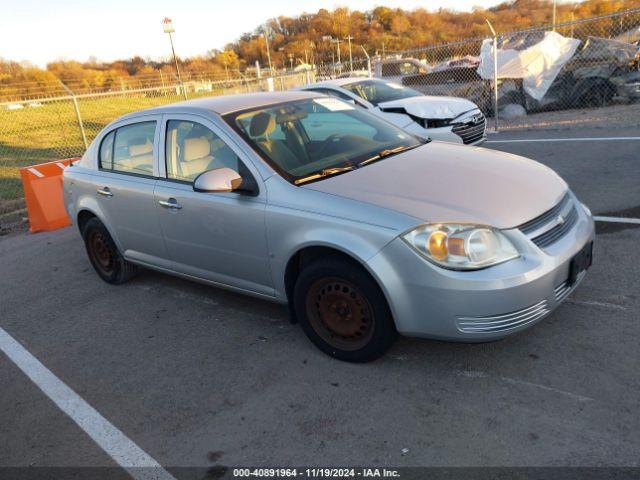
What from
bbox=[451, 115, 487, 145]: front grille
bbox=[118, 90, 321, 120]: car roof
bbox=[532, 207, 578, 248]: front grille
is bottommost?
bbox=[451, 115, 487, 145]: front grille

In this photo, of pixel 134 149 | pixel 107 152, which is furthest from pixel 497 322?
pixel 107 152

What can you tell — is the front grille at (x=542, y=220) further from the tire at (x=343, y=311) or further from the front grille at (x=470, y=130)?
the front grille at (x=470, y=130)

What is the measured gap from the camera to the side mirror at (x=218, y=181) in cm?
343

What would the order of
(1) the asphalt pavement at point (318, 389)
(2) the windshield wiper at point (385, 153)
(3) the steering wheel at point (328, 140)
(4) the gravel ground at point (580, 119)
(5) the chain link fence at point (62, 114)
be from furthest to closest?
(5) the chain link fence at point (62, 114) < (4) the gravel ground at point (580, 119) < (3) the steering wheel at point (328, 140) < (2) the windshield wiper at point (385, 153) < (1) the asphalt pavement at point (318, 389)

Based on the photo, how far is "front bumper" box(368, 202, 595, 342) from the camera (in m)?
2.77

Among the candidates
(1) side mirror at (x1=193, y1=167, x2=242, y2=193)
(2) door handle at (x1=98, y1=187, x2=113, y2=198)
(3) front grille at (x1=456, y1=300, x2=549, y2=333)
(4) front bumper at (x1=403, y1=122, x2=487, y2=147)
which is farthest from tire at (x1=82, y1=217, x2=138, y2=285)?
(4) front bumper at (x1=403, y1=122, x2=487, y2=147)

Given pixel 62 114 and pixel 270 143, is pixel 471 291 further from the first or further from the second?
pixel 62 114

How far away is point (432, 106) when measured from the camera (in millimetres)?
8734

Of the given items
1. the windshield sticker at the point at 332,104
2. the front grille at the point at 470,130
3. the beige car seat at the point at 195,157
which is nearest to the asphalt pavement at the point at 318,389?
the beige car seat at the point at 195,157

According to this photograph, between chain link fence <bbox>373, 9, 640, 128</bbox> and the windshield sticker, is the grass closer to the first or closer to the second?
the windshield sticker

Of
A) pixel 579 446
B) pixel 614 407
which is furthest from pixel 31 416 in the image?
pixel 614 407

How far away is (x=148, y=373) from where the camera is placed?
362 cm

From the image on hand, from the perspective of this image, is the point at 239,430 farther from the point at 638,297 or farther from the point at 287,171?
the point at 638,297

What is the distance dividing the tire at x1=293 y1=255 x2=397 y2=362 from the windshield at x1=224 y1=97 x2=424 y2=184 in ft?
2.17
